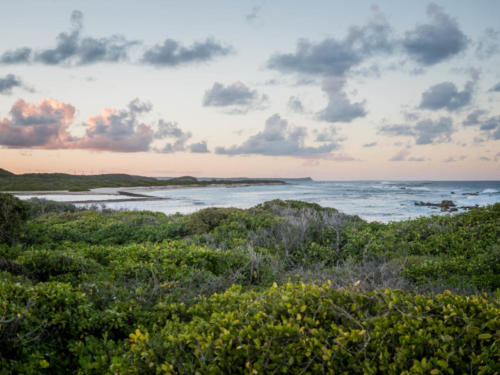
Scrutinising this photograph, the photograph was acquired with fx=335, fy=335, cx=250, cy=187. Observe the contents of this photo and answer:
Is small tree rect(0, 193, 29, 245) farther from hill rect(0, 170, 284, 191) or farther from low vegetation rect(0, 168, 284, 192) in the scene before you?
hill rect(0, 170, 284, 191)

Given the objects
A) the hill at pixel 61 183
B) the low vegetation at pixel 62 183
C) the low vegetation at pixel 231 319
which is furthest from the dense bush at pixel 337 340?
the hill at pixel 61 183

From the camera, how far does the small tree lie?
8.88 meters

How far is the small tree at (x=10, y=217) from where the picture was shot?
8883mm

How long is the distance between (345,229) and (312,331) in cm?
853

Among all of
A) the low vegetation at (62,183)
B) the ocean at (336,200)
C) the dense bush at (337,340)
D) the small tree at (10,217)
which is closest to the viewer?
the dense bush at (337,340)

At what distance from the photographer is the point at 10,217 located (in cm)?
906

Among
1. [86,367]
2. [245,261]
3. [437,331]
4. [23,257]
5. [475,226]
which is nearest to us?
[437,331]

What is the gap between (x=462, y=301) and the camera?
332cm

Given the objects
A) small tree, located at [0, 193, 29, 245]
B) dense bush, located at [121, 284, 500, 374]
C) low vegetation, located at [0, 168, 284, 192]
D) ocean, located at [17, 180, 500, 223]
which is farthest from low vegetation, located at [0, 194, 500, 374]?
low vegetation, located at [0, 168, 284, 192]

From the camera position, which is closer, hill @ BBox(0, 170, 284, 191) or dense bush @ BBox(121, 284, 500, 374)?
dense bush @ BBox(121, 284, 500, 374)

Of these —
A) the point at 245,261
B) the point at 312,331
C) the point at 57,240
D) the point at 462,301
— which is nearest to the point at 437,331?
the point at 462,301

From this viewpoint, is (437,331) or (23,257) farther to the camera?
(23,257)

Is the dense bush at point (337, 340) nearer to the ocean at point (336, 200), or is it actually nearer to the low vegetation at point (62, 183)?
the ocean at point (336, 200)

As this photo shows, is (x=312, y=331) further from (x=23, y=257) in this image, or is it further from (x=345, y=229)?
(x=345, y=229)
